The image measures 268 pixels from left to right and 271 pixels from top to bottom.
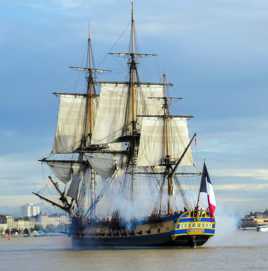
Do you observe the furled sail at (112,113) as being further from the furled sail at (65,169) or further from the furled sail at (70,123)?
the furled sail at (65,169)

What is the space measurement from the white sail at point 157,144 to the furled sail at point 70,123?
65.8 feet

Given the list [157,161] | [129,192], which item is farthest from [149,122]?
[129,192]

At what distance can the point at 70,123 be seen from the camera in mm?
113562

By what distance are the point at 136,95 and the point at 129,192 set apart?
1133 cm

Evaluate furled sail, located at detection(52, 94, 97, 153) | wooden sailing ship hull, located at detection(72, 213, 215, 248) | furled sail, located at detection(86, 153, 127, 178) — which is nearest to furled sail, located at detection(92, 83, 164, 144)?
furled sail, located at detection(86, 153, 127, 178)

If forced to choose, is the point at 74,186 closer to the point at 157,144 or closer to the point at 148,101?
the point at 148,101

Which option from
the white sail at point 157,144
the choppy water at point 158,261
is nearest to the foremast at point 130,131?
the white sail at point 157,144

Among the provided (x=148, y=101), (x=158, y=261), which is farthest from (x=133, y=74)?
(x=158, y=261)

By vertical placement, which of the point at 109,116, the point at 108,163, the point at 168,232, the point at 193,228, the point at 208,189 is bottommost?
the point at 168,232

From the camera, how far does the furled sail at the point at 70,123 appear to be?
112 metres

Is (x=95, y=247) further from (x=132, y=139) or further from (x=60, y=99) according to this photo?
(x=60, y=99)

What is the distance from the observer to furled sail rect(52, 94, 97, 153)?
112m

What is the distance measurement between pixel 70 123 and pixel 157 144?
73.0 ft

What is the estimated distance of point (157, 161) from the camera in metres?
93.9
